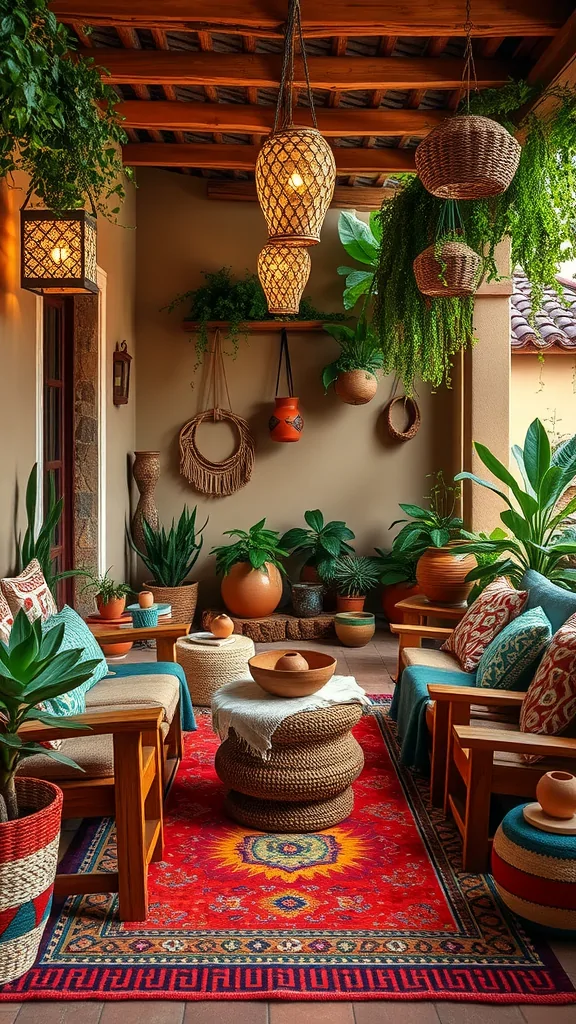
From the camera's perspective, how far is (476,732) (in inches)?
115

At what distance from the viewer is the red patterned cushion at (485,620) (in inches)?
153

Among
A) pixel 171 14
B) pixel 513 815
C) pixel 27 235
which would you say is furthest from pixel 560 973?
pixel 171 14

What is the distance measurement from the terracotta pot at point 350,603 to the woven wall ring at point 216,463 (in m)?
1.25

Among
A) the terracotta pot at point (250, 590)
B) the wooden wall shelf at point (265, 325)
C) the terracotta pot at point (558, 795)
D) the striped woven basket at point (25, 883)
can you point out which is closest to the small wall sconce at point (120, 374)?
the wooden wall shelf at point (265, 325)

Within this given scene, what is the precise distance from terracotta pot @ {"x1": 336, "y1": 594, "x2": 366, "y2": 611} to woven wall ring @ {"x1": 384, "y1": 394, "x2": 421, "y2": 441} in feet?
4.41

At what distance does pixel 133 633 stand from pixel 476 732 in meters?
1.74

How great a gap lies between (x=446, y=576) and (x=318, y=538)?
202cm

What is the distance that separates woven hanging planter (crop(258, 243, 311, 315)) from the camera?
150 inches

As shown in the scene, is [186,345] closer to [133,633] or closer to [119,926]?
[133,633]

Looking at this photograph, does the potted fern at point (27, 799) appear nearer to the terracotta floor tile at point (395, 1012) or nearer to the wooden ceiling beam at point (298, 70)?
the terracotta floor tile at point (395, 1012)

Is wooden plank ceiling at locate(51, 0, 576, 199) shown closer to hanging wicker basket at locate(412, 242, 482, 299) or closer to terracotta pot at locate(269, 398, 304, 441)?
hanging wicker basket at locate(412, 242, 482, 299)

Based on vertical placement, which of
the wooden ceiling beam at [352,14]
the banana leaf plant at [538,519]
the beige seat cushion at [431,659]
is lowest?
the beige seat cushion at [431,659]

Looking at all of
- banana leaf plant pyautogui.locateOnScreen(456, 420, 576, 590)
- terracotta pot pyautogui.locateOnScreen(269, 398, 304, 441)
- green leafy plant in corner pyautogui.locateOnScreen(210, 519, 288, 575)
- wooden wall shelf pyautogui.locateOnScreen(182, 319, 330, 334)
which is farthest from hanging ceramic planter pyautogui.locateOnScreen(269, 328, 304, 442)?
banana leaf plant pyautogui.locateOnScreen(456, 420, 576, 590)

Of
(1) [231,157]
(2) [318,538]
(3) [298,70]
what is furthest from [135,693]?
(1) [231,157]
